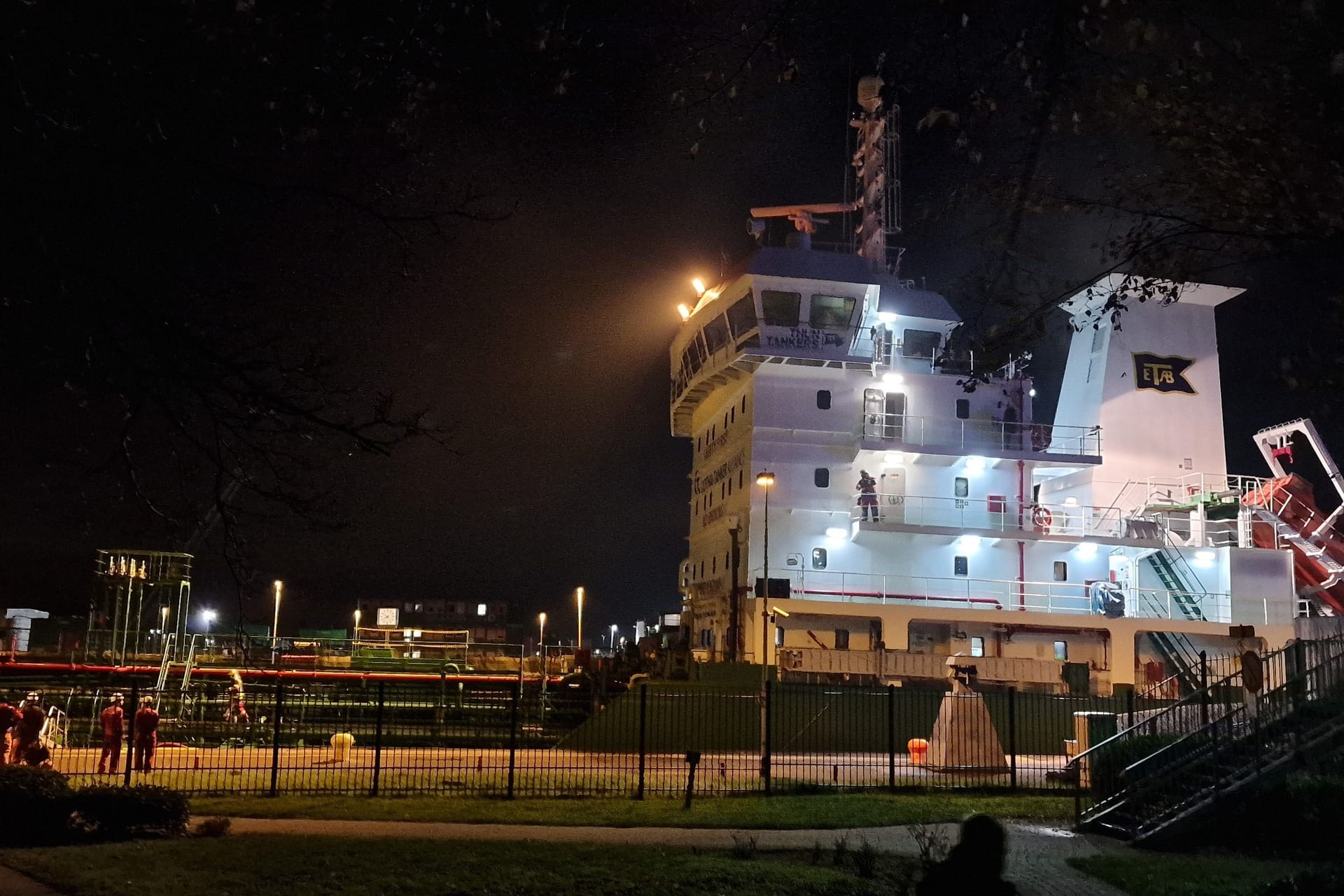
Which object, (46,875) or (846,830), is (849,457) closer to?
(846,830)

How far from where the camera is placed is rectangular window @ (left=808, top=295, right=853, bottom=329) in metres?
33.3

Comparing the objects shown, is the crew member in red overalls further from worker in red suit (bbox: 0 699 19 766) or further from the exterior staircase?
the exterior staircase

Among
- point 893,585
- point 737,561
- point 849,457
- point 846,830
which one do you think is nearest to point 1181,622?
point 893,585

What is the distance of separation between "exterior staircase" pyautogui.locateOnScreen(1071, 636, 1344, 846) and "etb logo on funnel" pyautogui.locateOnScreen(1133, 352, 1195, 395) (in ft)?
81.1

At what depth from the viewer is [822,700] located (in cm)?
2630

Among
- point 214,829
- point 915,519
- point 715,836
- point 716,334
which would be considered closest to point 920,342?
point 915,519

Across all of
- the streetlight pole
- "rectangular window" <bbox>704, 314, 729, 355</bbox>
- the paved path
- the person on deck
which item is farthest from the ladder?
the person on deck

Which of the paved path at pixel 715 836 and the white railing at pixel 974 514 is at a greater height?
the white railing at pixel 974 514

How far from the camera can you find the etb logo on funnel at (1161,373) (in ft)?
127

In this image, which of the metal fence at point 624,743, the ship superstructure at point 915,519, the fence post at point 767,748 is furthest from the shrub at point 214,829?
the ship superstructure at point 915,519

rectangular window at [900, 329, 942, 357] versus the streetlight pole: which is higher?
rectangular window at [900, 329, 942, 357]

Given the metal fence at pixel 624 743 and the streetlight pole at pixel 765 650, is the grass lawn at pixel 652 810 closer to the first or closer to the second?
the metal fence at pixel 624 743

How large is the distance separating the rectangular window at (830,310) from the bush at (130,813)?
2410 centimetres

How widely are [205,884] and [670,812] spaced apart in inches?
283
